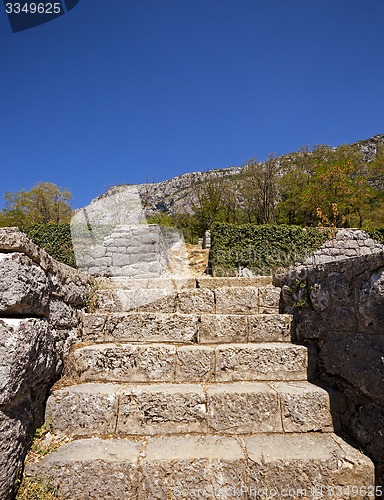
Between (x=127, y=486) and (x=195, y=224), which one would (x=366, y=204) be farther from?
(x=127, y=486)

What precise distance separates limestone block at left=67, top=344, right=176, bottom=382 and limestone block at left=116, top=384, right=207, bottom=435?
0.72 ft

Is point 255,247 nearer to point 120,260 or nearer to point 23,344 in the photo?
point 120,260

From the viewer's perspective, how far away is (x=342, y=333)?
6.53 feet

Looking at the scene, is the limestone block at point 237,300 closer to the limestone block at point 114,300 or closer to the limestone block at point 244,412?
the limestone block at point 114,300

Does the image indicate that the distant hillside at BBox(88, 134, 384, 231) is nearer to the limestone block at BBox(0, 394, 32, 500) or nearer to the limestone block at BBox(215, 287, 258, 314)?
the limestone block at BBox(215, 287, 258, 314)

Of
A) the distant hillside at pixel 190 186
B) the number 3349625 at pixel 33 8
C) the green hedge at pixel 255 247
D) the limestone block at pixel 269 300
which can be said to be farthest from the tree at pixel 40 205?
the limestone block at pixel 269 300

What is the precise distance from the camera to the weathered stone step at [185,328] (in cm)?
240

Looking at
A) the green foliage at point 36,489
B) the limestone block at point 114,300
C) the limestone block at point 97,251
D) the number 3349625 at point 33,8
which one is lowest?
the green foliage at point 36,489

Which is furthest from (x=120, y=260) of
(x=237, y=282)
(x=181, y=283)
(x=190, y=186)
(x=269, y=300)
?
(x=190, y=186)

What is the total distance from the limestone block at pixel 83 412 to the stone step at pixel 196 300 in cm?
101

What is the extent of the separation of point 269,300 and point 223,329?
0.68m

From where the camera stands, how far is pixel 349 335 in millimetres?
1917

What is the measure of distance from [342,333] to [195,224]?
56.5 feet

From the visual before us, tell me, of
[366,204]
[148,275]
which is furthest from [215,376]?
[366,204]
